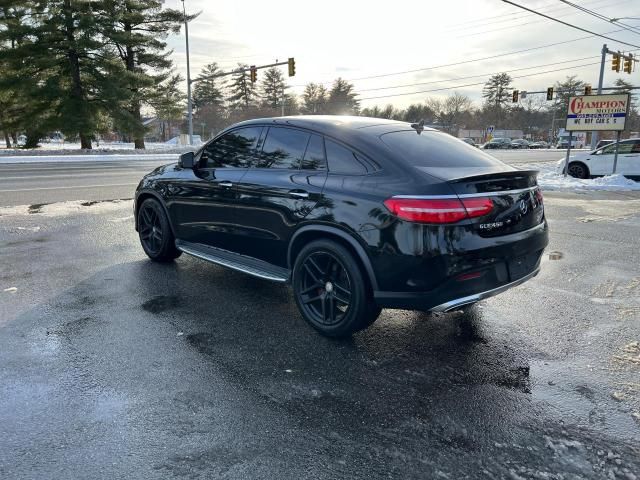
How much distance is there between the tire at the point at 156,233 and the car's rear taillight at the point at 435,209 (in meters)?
3.36

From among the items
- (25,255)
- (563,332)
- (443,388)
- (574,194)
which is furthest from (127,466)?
(574,194)

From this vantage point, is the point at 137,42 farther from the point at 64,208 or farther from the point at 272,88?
the point at 272,88

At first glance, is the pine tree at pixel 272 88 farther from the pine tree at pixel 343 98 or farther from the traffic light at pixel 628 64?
the traffic light at pixel 628 64

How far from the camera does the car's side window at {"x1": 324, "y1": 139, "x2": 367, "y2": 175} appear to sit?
12.0ft

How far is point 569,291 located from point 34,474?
192 inches

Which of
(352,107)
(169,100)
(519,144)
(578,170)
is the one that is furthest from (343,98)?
(578,170)

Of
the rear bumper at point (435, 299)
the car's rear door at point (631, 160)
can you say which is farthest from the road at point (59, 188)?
the car's rear door at point (631, 160)

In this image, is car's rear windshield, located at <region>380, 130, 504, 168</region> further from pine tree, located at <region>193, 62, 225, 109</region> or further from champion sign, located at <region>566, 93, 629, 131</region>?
pine tree, located at <region>193, 62, 225, 109</region>

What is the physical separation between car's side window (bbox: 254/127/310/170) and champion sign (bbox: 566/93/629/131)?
15.0 metres

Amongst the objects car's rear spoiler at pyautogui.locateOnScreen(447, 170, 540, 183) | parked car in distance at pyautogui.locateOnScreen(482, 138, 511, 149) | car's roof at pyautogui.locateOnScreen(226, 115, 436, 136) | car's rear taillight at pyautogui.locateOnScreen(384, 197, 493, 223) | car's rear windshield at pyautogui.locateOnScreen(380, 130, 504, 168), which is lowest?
car's rear taillight at pyautogui.locateOnScreen(384, 197, 493, 223)

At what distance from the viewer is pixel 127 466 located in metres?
2.35

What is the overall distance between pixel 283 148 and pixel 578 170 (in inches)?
637

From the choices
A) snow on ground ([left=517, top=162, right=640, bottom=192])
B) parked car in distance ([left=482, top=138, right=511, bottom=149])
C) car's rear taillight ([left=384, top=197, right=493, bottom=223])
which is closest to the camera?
car's rear taillight ([left=384, top=197, right=493, bottom=223])

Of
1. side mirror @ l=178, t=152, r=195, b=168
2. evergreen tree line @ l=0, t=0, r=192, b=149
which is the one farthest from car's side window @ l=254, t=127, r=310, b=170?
evergreen tree line @ l=0, t=0, r=192, b=149
